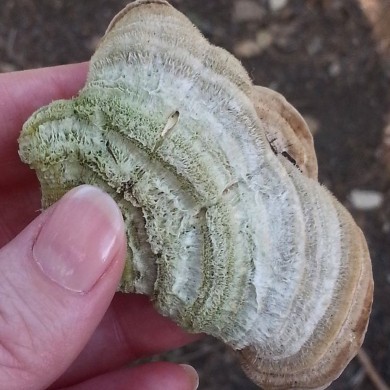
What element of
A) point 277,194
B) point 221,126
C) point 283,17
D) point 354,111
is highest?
point 221,126

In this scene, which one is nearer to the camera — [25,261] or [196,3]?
[25,261]

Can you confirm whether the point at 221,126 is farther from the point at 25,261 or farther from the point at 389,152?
the point at 389,152

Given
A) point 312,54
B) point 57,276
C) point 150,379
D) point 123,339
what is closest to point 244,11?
point 312,54

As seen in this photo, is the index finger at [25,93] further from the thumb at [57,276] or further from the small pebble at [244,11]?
the small pebble at [244,11]

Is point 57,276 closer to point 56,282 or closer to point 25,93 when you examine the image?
point 56,282

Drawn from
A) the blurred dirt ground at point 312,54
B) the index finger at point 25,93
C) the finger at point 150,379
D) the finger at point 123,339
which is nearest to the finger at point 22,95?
the index finger at point 25,93

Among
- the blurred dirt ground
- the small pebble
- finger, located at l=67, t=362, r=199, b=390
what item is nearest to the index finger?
finger, located at l=67, t=362, r=199, b=390

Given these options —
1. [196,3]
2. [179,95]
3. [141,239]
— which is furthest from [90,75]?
[196,3]

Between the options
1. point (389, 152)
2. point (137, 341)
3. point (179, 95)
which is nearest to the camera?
point (179, 95)
